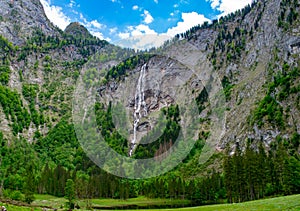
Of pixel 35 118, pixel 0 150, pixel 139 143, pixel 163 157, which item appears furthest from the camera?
pixel 35 118

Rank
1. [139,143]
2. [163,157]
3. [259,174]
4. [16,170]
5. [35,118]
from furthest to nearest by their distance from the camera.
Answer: [35,118] → [139,143] → [163,157] → [16,170] → [259,174]

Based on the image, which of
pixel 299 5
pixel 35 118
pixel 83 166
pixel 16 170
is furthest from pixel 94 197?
pixel 299 5

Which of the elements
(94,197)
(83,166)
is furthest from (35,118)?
(94,197)

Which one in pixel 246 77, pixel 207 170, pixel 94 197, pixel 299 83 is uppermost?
pixel 246 77

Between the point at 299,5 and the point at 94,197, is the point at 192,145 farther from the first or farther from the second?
the point at 299,5

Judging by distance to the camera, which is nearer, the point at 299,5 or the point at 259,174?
the point at 259,174

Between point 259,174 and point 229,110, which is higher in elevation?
point 229,110

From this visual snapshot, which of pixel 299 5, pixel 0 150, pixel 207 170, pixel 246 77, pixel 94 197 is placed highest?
pixel 299 5

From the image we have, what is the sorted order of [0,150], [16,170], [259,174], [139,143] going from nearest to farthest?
[259,174] < [16,170] < [0,150] < [139,143]

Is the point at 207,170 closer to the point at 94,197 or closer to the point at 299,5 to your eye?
the point at 94,197
